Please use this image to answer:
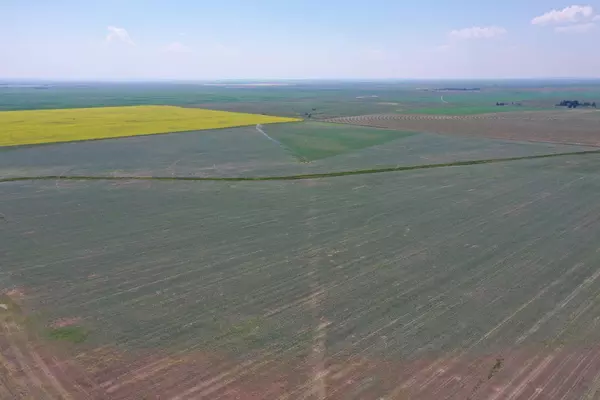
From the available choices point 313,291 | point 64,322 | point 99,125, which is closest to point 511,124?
point 99,125

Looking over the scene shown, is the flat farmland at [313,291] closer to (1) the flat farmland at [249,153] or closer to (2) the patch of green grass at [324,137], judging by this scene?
(1) the flat farmland at [249,153]

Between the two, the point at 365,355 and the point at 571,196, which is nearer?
the point at 365,355

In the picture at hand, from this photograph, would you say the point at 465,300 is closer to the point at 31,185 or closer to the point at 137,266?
the point at 137,266

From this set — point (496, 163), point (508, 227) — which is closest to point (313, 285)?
point (508, 227)

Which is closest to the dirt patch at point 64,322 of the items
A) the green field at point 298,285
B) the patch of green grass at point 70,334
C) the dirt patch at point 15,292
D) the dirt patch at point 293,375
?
the green field at point 298,285

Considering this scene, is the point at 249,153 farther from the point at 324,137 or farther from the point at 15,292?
the point at 15,292
